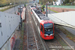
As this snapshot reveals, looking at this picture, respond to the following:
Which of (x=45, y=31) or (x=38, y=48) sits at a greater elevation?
(x=45, y=31)

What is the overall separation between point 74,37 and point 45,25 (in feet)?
18.5

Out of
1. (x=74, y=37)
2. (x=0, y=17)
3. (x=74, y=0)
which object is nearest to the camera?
(x=0, y=17)

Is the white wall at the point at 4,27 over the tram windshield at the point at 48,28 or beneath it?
over

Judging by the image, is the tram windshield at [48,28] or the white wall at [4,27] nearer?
the white wall at [4,27]

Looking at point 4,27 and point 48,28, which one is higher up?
point 4,27

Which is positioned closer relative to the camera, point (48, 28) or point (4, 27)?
point (4, 27)

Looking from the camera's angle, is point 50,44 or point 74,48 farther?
point 50,44

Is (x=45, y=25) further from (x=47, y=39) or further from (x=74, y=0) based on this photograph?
(x=74, y=0)

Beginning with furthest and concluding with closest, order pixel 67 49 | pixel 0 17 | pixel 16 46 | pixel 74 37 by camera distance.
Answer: pixel 74 37, pixel 16 46, pixel 67 49, pixel 0 17

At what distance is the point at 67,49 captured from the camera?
1220 cm

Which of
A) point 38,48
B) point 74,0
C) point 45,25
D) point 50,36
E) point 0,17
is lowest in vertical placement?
point 38,48

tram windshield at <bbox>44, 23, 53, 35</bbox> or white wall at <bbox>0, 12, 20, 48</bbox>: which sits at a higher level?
white wall at <bbox>0, 12, 20, 48</bbox>

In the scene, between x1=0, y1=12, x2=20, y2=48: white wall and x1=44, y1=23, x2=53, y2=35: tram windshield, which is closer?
x1=0, y1=12, x2=20, y2=48: white wall

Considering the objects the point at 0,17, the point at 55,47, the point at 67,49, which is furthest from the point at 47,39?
the point at 0,17
